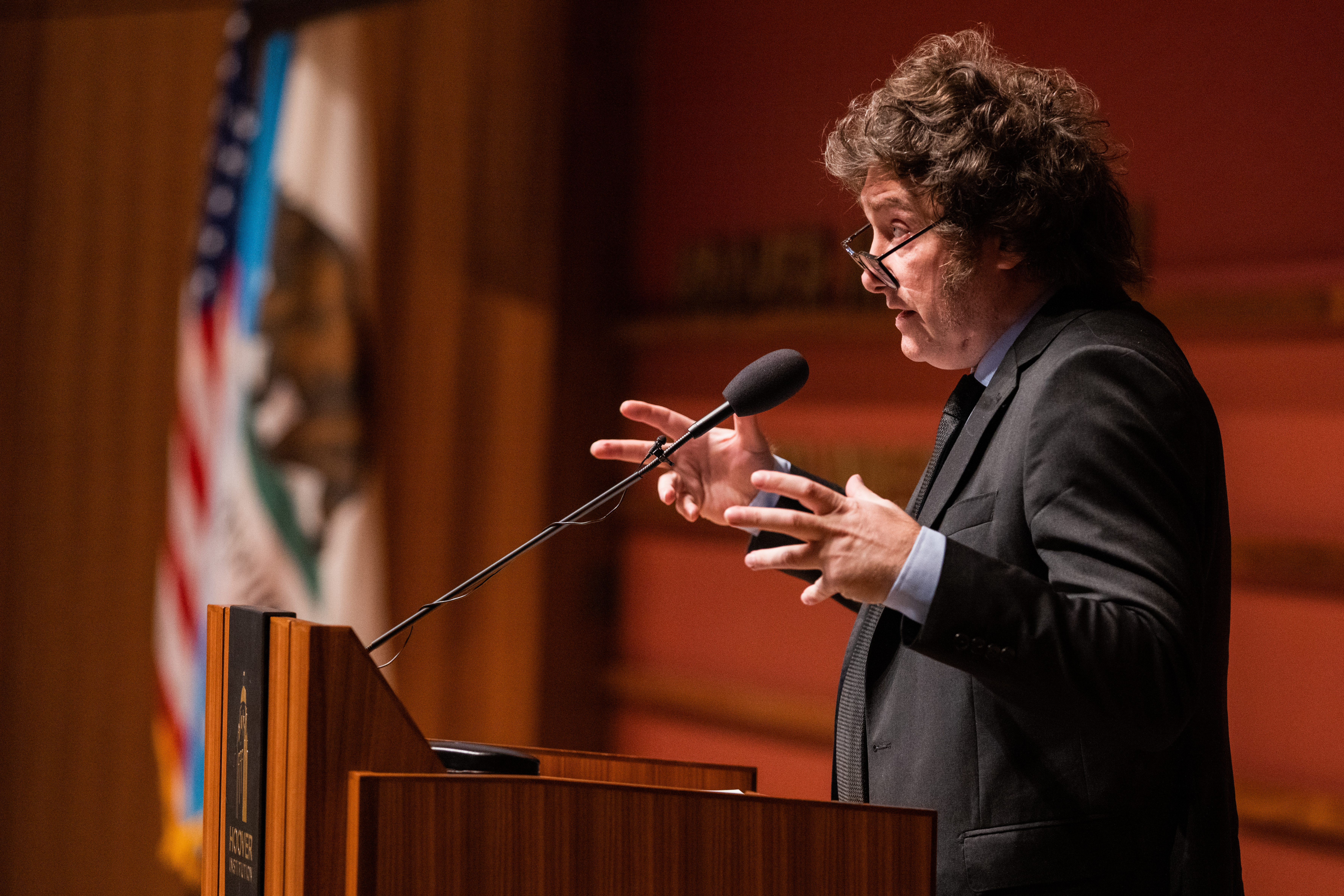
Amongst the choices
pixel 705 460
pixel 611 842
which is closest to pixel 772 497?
pixel 705 460

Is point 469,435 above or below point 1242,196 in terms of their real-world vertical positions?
below

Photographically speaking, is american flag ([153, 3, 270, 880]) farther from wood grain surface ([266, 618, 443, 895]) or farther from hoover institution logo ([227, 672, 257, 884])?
wood grain surface ([266, 618, 443, 895])

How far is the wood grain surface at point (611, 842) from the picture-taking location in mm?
923

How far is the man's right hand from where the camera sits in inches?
61.6

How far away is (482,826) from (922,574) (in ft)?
1.34

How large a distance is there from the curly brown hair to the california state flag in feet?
6.81

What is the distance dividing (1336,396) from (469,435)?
2211 mm

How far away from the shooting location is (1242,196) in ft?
8.23

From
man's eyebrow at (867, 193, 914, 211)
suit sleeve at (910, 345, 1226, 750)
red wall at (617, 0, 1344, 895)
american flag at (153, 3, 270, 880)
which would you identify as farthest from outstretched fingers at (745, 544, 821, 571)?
american flag at (153, 3, 270, 880)

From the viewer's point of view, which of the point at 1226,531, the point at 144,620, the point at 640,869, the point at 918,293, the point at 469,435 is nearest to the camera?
the point at 640,869

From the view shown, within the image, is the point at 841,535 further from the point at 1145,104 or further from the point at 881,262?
the point at 1145,104

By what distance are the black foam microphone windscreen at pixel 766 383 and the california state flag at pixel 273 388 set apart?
187cm

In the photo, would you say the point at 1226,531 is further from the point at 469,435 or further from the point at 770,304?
the point at 469,435

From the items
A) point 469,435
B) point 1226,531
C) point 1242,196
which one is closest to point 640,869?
point 1226,531
